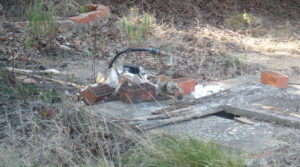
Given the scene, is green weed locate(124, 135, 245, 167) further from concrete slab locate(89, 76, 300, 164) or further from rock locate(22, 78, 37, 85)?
rock locate(22, 78, 37, 85)

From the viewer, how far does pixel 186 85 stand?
5.52 metres

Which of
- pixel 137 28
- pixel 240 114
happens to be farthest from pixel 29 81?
pixel 137 28

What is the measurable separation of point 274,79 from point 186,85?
1.03 metres

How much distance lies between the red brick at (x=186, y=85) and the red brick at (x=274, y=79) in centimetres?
90

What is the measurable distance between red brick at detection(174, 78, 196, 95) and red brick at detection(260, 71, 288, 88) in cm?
90

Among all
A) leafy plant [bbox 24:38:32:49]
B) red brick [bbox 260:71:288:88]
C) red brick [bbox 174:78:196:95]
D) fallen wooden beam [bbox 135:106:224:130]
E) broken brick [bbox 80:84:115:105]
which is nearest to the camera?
fallen wooden beam [bbox 135:106:224:130]

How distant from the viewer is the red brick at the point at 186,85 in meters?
5.46

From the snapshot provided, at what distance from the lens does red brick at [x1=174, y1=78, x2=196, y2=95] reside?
5461 millimetres

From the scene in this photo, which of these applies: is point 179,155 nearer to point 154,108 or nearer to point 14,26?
point 154,108

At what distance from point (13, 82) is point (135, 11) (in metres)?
4.51

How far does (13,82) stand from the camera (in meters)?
5.72

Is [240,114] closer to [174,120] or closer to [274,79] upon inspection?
[174,120]

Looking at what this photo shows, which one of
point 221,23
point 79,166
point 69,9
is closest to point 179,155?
point 79,166

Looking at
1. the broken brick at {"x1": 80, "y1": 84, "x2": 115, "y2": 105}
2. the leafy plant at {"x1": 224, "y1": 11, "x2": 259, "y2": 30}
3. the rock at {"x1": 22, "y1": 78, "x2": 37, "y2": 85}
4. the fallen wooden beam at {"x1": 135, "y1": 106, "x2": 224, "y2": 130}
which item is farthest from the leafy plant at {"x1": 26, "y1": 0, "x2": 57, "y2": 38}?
the leafy plant at {"x1": 224, "y1": 11, "x2": 259, "y2": 30}
